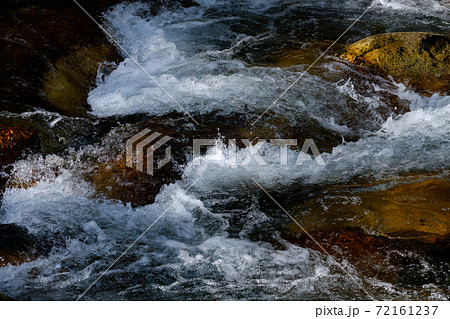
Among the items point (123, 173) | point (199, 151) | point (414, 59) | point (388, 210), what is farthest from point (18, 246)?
point (414, 59)

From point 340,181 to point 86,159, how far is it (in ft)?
8.61

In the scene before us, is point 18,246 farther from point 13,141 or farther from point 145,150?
point 145,150

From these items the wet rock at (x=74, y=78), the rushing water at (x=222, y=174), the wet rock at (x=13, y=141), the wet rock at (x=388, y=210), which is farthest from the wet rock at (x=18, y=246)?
the wet rock at (x=388, y=210)

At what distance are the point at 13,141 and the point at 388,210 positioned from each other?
3660mm

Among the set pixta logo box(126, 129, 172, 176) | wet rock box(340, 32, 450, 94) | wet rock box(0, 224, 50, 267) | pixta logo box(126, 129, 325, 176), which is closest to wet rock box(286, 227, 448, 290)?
pixta logo box(126, 129, 325, 176)

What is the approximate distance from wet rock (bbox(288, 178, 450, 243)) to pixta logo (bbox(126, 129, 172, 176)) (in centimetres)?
148

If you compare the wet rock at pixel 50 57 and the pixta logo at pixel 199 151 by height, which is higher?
the wet rock at pixel 50 57

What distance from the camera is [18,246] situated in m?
3.41

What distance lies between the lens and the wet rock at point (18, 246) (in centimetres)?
330

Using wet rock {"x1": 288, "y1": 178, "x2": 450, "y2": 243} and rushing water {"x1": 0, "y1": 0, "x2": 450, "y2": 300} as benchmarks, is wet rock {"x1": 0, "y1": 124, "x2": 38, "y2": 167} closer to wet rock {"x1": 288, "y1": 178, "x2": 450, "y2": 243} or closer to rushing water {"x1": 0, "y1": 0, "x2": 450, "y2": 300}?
rushing water {"x1": 0, "y1": 0, "x2": 450, "y2": 300}

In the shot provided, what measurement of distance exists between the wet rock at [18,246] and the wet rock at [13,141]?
27.9 inches

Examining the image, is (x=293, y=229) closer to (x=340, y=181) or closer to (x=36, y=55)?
(x=340, y=181)

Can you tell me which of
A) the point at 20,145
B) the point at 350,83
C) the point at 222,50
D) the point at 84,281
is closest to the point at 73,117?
the point at 20,145

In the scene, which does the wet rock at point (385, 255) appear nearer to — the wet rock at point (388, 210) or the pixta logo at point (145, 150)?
the wet rock at point (388, 210)
